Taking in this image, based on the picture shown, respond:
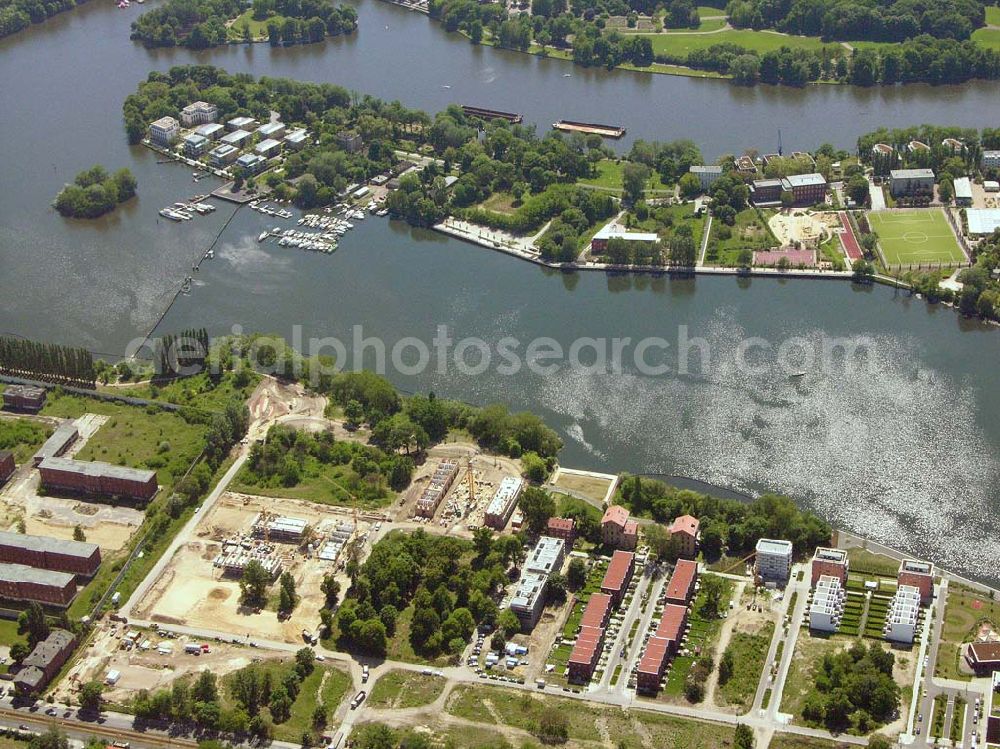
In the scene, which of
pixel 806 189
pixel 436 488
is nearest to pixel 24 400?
pixel 436 488

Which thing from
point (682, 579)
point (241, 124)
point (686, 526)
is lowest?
point (682, 579)

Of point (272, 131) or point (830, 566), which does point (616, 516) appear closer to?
point (830, 566)

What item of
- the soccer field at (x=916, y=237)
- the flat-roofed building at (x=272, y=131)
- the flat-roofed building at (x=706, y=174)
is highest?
the flat-roofed building at (x=706, y=174)

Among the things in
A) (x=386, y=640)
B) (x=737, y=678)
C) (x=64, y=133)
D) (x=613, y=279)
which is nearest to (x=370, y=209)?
(x=613, y=279)

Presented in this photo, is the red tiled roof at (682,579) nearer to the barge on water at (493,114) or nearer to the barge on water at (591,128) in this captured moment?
the barge on water at (591,128)

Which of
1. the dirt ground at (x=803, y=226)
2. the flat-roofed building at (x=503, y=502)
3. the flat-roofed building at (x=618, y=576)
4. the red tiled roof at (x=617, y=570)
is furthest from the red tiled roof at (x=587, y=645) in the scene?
the dirt ground at (x=803, y=226)

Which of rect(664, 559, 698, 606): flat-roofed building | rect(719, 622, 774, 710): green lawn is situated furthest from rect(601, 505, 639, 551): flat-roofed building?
rect(719, 622, 774, 710): green lawn

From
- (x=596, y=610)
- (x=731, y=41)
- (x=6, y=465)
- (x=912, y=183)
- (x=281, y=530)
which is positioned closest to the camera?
(x=596, y=610)
